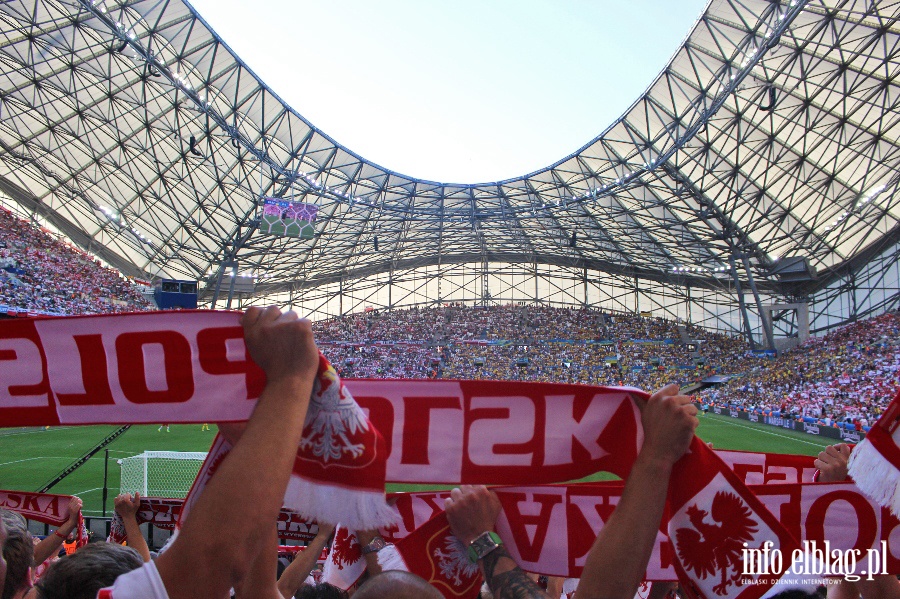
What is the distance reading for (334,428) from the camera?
158 centimetres

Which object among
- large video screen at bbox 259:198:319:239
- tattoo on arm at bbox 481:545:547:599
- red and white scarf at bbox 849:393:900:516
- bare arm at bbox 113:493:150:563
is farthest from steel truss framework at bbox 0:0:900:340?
tattoo on arm at bbox 481:545:547:599

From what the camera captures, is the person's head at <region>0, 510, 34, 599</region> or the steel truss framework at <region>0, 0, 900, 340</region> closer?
the person's head at <region>0, 510, 34, 599</region>


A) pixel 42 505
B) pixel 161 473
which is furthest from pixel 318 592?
pixel 161 473

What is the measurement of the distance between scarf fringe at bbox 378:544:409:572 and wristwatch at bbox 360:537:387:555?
34cm

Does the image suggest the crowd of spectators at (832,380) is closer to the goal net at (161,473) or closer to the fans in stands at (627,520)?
the goal net at (161,473)

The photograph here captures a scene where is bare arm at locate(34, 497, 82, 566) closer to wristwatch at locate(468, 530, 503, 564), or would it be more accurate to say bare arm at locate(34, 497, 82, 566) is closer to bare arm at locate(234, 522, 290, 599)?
bare arm at locate(234, 522, 290, 599)

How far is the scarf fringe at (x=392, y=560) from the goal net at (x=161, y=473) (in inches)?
414

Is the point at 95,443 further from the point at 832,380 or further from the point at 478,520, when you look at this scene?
the point at 832,380

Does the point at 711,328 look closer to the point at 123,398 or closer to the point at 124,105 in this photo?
the point at 124,105

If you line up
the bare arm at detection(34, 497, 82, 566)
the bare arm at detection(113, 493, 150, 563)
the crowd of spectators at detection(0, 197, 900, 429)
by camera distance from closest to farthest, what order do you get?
the bare arm at detection(113, 493, 150, 563) → the bare arm at detection(34, 497, 82, 566) → the crowd of spectators at detection(0, 197, 900, 429)

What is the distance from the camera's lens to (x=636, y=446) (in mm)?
2031

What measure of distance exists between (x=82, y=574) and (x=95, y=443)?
844 inches

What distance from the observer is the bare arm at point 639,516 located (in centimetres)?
133

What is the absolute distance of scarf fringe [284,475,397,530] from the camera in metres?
1.58
